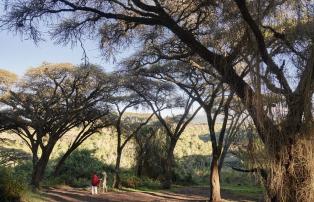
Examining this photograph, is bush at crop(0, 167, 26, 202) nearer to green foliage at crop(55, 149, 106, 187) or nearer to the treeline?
the treeline

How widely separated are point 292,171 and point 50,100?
21.3 metres

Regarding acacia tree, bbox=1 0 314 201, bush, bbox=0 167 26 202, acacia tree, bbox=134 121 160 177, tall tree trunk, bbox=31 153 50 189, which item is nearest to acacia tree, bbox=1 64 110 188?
tall tree trunk, bbox=31 153 50 189

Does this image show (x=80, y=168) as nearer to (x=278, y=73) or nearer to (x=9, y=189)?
(x=9, y=189)

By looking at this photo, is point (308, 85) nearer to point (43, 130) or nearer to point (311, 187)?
point (311, 187)

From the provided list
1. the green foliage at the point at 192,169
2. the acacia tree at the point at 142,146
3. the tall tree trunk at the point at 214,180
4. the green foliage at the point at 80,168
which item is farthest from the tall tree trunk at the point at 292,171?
the green foliage at the point at 192,169

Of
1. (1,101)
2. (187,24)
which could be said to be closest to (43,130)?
(1,101)

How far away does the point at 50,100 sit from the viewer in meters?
26.6

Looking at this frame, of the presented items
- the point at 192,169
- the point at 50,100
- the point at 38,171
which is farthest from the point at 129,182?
the point at 192,169

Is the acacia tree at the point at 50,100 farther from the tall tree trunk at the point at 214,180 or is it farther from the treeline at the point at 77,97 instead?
the tall tree trunk at the point at 214,180

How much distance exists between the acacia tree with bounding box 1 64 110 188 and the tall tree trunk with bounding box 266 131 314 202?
19382mm

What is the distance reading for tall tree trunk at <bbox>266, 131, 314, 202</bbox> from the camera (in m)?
6.53

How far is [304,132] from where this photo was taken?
6.65 metres

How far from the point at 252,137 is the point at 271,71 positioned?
881 mm

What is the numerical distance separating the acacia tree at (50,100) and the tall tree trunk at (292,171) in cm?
1938
